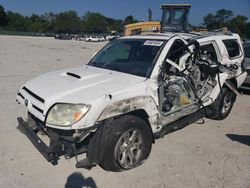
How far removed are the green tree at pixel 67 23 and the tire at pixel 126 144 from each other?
116326mm

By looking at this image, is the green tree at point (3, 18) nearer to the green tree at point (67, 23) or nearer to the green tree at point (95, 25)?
the green tree at point (67, 23)

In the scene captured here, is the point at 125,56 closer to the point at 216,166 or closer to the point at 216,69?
the point at 216,69

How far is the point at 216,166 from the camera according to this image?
438cm

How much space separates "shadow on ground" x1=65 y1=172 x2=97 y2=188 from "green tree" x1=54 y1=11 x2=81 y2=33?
117 metres

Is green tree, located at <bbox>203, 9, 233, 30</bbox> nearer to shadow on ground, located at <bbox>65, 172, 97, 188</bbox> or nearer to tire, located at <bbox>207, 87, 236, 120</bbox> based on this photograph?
tire, located at <bbox>207, 87, 236, 120</bbox>

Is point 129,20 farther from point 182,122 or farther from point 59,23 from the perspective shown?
point 182,122

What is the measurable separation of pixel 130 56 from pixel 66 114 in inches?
77.8

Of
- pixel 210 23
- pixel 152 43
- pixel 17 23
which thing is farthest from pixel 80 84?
pixel 17 23

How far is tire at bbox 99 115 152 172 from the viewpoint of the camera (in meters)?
3.87

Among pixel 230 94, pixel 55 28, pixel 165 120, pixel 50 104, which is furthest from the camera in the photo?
pixel 55 28

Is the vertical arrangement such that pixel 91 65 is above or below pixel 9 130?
above

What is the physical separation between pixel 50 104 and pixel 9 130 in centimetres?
206

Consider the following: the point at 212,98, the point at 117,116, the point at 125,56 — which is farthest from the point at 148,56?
the point at 212,98

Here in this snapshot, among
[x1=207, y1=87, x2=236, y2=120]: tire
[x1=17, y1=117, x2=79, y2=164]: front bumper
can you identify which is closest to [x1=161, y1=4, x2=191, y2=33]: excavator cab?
[x1=207, y1=87, x2=236, y2=120]: tire
